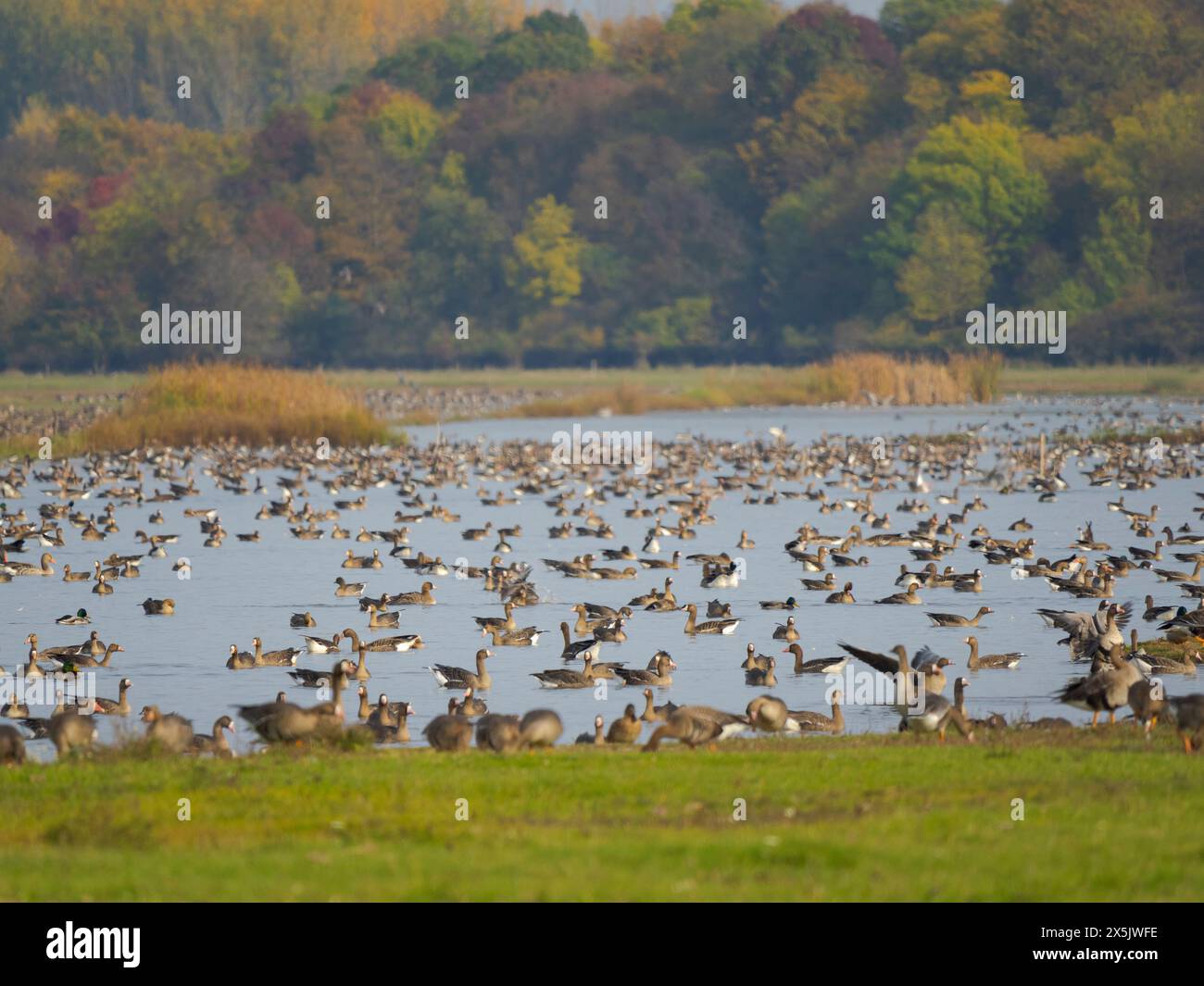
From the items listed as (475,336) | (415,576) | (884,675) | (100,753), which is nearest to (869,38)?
(475,336)

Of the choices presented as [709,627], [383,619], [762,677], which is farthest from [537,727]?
[383,619]

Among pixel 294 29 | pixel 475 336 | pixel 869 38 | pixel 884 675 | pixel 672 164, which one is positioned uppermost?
pixel 294 29

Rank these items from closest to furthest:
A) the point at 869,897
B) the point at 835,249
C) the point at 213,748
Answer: the point at 869,897
the point at 213,748
the point at 835,249

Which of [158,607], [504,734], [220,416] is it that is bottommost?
[504,734]

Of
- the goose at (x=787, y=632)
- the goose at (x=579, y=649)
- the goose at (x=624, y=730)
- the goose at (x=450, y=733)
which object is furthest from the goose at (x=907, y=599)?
the goose at (x=450, y=733)

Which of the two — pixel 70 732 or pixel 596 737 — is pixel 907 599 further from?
pixel 70 732

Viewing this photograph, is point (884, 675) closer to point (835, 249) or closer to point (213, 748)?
point (213, 748)

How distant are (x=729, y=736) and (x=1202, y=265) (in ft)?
277

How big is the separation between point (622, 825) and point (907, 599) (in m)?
17.8

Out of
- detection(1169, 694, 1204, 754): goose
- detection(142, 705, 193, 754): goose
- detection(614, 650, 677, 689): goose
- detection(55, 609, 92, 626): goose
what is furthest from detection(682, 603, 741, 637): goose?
detection(1169, 694, 1204, 754): goose

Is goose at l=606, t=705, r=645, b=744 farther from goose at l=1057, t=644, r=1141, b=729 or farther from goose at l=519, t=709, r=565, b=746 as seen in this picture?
goose at l=1057, t=644, r=1141, b=729

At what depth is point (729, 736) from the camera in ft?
58.3

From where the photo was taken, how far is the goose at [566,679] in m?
22.6

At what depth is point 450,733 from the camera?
1703 cm
